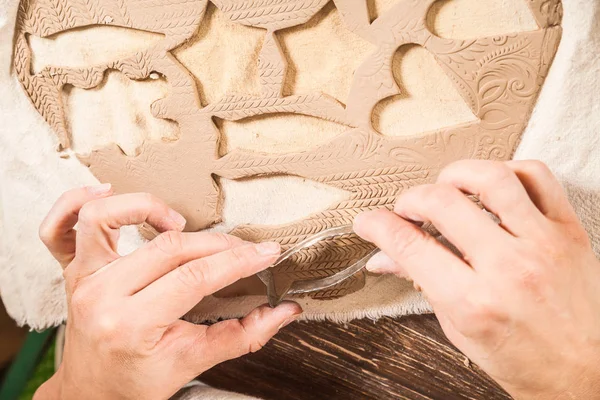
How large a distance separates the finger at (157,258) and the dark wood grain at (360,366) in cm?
38

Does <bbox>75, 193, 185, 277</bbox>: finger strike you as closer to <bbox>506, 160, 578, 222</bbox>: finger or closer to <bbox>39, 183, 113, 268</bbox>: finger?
<bbox>39, 183, 113, 268</bbox>: finger

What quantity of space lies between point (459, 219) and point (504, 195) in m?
0.06

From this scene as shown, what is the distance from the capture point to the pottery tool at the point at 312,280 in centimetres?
82

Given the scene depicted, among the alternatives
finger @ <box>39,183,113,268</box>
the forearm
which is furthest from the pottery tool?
the forearm

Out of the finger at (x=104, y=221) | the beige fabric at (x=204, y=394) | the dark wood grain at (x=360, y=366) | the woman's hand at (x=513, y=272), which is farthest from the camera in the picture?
the beige fabric at (x=204, y=394)

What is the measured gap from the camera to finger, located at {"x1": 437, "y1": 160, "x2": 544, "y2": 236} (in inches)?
23.6

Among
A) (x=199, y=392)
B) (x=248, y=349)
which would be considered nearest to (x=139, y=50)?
(x=248, y=349)

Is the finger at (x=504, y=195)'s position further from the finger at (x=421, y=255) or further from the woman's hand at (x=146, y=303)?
the woman's hand at (x=146, y=303)

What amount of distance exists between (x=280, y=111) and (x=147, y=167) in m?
0.30

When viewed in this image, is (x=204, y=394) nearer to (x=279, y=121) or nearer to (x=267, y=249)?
(x=267, y=249)

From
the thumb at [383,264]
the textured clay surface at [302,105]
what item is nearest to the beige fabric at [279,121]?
the textured clay surface at [302,105]

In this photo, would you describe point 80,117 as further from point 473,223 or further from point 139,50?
point 473,223

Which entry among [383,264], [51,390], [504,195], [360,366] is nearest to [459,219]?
[504,195]

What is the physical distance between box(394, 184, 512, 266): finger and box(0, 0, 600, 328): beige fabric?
213 millimetres
